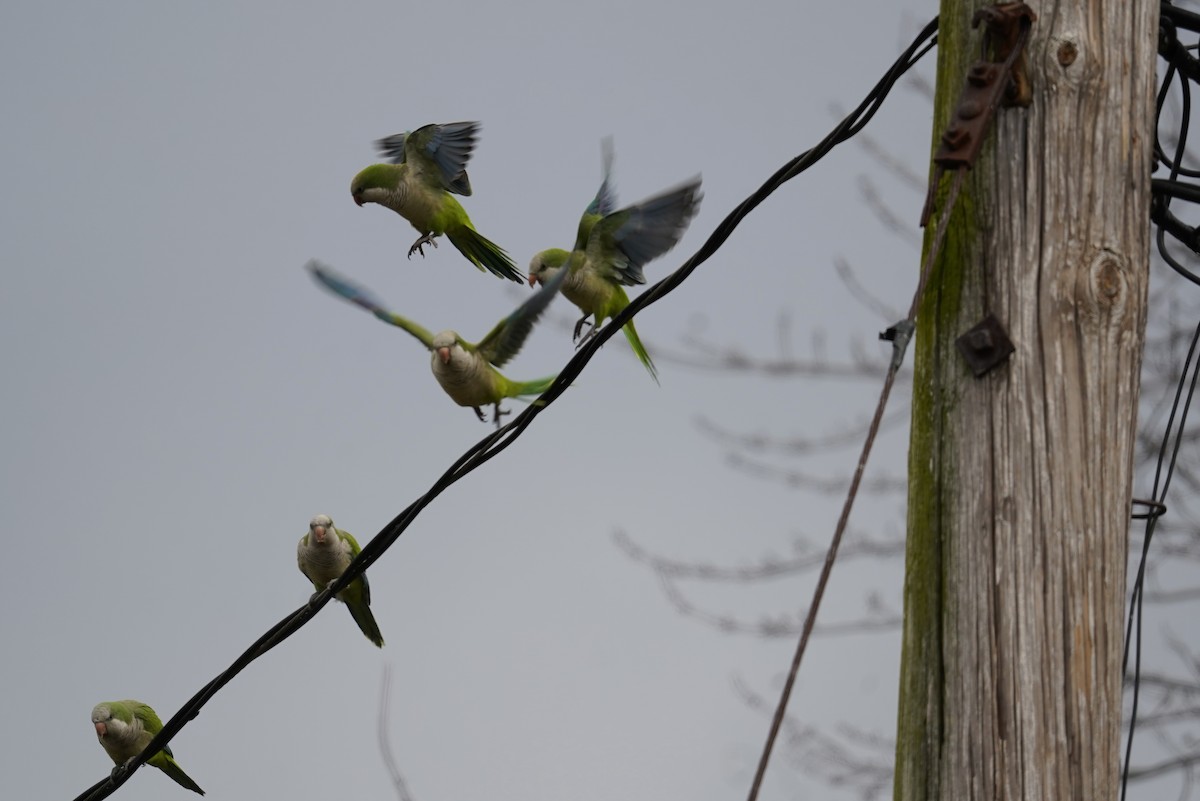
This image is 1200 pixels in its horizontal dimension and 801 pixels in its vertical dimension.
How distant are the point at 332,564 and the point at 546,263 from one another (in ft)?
6.27

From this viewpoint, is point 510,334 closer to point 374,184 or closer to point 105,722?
point 374,184

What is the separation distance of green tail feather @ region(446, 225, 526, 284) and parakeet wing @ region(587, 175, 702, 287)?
1.85 feet

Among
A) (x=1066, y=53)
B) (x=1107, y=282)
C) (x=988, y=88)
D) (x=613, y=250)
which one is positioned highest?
(x=613, y=250)

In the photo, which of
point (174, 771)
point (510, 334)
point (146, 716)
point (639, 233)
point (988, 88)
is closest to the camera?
point (988, 88)

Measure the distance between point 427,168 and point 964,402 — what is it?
4704 millimetres

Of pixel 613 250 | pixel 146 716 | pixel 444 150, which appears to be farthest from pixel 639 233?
pixel 146 716

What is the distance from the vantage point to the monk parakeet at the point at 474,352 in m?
5.43

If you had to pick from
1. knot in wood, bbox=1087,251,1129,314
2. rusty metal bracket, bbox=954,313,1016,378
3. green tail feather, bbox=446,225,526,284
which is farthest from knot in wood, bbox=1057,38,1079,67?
green tail feather, bbox=446,225,526,284

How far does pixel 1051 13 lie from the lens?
308cm

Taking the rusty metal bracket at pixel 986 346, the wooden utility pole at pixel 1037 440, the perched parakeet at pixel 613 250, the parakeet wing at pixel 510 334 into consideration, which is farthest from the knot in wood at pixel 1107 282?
the perched parakeet at pixel 613 250

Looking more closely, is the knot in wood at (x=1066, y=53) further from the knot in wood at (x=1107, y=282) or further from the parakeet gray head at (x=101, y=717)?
the parakeet gray head at (x=101, y=717)

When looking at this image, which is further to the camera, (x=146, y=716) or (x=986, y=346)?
(x=146, y=716)

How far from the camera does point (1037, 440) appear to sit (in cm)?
287

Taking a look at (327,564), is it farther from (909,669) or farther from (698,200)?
(909,669)
